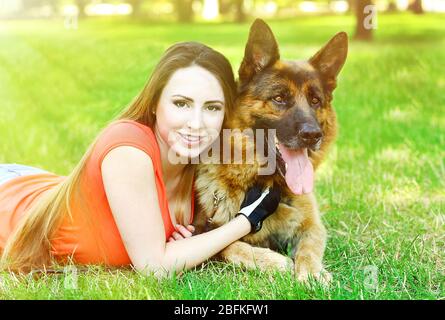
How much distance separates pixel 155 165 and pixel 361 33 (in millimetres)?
2221

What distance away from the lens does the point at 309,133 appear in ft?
7.27

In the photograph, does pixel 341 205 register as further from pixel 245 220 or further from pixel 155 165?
pixel 155 165

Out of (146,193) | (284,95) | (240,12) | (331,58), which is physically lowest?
(146,193)

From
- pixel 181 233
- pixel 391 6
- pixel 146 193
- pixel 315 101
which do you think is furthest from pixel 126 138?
pixel 391 6

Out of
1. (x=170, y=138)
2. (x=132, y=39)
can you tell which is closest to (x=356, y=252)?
(x=170, y=138)

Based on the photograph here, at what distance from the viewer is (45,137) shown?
3621 millimetres

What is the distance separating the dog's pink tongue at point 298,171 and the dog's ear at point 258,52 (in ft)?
0.96

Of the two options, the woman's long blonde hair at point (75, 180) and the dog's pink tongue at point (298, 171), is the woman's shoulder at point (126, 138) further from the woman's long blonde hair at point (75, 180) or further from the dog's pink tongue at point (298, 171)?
the dog's pink tongue at point (298, 171)

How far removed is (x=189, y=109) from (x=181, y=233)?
17.6 inches

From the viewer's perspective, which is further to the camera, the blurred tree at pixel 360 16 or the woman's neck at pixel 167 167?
the blurred tree at pixel 360 16

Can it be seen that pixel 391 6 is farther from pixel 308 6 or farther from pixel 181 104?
pixel 181 104

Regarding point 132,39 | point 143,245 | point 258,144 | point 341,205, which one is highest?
point 132,39

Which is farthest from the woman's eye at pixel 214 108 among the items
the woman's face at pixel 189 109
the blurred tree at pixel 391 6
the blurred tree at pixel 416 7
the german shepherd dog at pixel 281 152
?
the blurred tree at pixel 416 7

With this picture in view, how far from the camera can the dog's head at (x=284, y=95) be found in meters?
2.28
